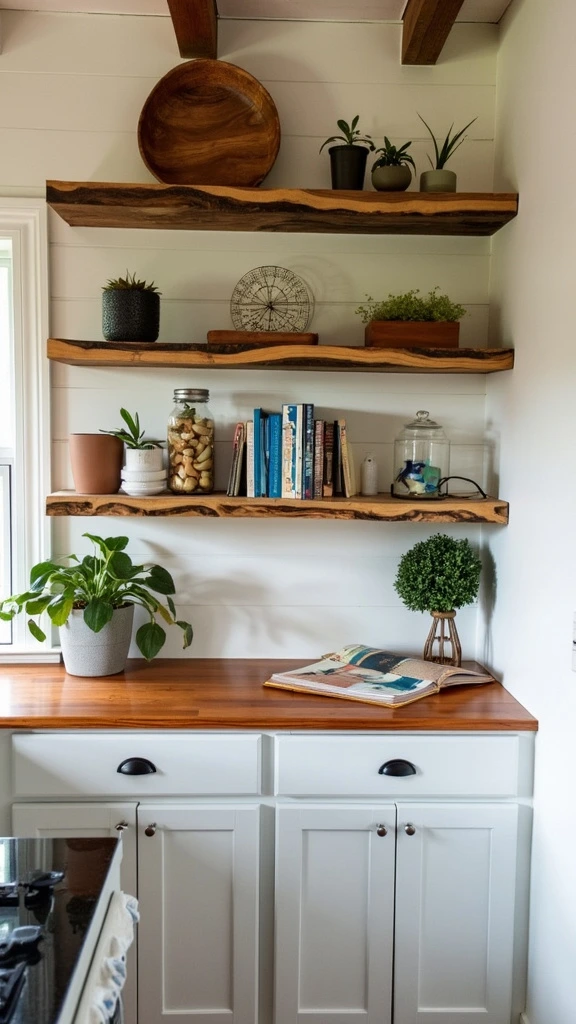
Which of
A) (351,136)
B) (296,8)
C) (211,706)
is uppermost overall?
(296,8)

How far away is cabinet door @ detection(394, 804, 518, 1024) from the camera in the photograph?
2.08m

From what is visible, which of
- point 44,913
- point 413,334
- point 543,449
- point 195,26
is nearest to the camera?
point 44,913

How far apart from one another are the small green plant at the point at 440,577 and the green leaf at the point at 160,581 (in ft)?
2.05

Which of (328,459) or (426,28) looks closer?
(426,28)

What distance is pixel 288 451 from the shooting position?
7.72 ft

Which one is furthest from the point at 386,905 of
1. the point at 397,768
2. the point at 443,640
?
the point at 443,640

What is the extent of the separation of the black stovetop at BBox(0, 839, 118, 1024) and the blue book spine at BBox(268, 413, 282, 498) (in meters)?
1.18

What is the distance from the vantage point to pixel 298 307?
249 centimetres

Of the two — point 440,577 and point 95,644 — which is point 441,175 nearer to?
point 440,577

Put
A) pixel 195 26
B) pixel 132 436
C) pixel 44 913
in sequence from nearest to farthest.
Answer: pixel 44 913 < pixel 195 26 < pixel 132 436

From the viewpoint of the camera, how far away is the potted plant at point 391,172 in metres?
2.33

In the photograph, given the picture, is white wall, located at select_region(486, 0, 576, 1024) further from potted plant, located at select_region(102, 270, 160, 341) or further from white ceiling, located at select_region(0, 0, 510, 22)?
potted plant, located at select_region(102, 270, 160, 341)

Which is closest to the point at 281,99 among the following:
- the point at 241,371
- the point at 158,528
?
the point at 241,371

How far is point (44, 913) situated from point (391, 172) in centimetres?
194
